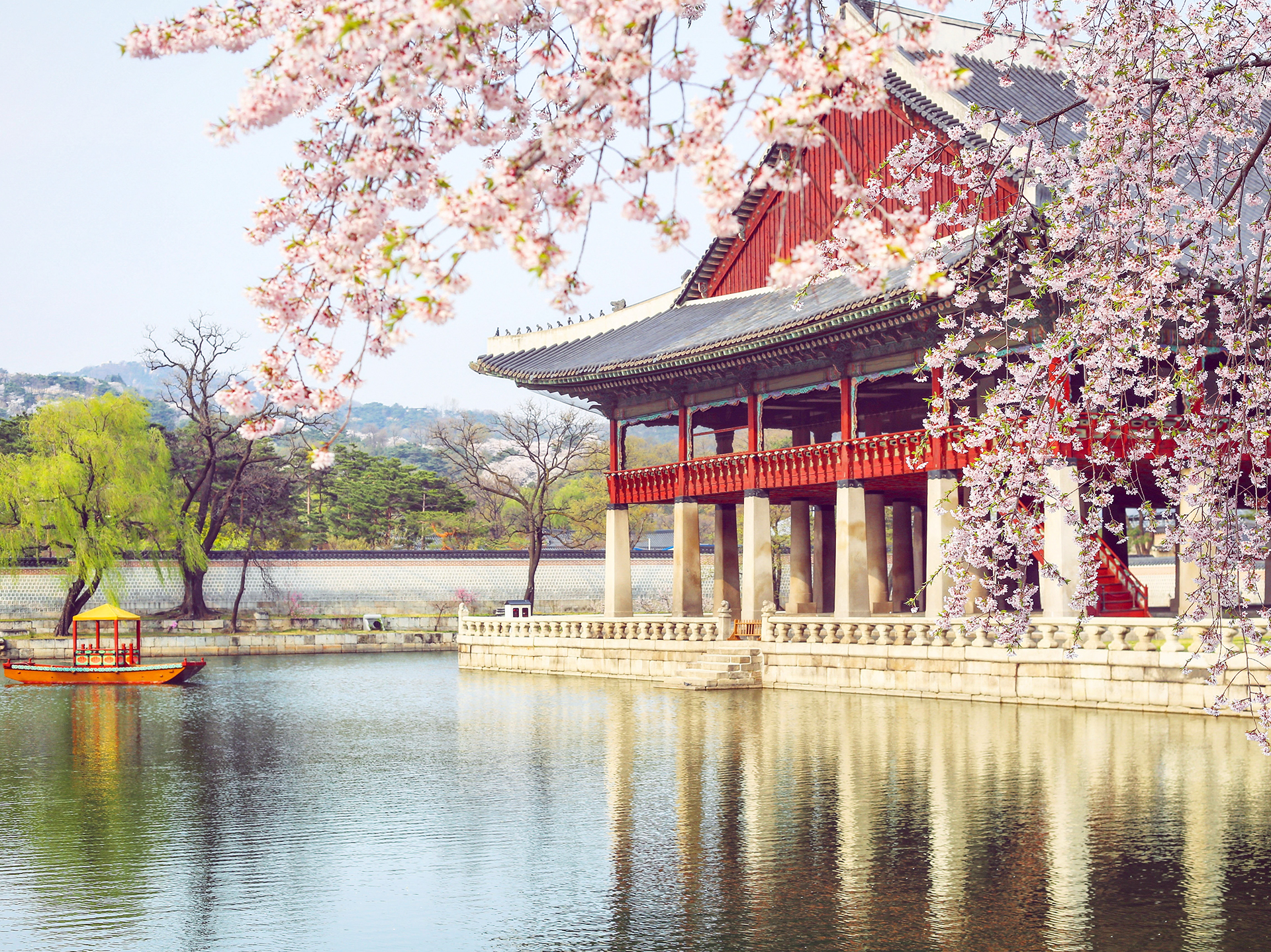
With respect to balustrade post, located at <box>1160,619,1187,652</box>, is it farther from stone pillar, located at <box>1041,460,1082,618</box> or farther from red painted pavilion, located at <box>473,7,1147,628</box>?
red painted pavilion, located at <box>473,7,1147,628</box>

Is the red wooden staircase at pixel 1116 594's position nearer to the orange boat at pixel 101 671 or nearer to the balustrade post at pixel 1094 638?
the balustrade post at pixel 1094 638

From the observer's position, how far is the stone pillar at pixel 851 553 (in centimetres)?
3017

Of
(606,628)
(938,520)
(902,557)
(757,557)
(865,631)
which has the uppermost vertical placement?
(938,520)

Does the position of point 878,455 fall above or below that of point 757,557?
above

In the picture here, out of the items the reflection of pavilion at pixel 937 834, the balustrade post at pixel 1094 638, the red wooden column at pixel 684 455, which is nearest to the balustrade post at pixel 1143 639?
the balustrade post at pixel 1094 638

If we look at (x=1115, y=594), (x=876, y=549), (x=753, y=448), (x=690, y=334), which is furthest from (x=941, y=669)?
(x=690, y=334)

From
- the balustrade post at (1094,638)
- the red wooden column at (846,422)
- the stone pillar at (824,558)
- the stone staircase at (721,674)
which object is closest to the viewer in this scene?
the balustrade post at (1094,638)

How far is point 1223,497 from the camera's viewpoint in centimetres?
901

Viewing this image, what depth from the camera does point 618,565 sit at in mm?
38344

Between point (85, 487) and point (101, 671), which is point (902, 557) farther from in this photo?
point (85, 487)

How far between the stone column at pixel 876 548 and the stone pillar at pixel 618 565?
21.5 feet

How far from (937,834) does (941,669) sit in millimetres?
13444

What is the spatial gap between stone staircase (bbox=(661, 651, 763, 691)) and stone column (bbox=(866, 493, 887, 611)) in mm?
5427

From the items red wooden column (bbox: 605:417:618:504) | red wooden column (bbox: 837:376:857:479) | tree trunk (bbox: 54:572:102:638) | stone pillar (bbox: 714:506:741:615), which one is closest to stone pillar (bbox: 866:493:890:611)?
stone pillar (bbox: 714:506:741:615)
